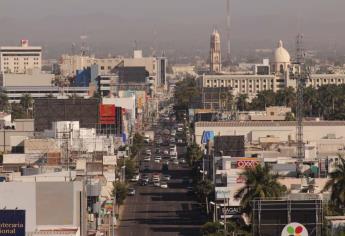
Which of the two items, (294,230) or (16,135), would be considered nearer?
(294,230)

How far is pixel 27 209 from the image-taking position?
5591cm

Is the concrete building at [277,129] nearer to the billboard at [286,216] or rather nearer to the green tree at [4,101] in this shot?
the billboard at [286,216]

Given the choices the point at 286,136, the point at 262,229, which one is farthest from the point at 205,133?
the point at 262,229

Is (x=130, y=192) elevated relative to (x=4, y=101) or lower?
lower

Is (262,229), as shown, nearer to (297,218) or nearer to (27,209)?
(297,218)

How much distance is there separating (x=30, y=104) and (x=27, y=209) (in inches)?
4956

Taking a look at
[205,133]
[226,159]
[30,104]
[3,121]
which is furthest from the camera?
[30,104]

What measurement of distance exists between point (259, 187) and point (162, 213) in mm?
18525

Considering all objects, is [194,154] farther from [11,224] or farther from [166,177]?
[11,224]

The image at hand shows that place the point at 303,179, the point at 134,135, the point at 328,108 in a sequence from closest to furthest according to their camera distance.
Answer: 1. the point at 303,179
2. the point at 134,135
3. the point at 328,108

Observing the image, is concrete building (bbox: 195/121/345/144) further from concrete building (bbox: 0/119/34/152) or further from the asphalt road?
the asphalt road

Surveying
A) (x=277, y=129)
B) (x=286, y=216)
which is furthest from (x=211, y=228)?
(x=277, y=129)

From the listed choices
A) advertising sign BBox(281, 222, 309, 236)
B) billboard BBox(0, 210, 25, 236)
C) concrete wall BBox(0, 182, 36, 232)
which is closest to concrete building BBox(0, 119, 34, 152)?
concrete wall BBox(0, 182, 36, 232)

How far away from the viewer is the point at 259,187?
64.6 m
